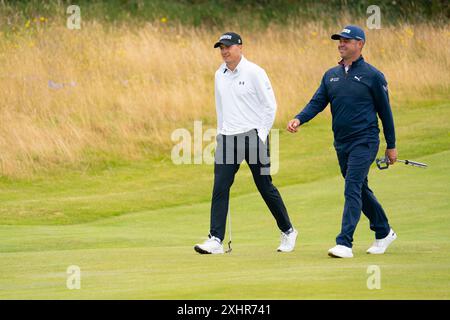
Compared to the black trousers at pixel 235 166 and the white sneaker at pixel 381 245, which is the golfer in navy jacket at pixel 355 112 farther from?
the black trousers at pixel 235 166

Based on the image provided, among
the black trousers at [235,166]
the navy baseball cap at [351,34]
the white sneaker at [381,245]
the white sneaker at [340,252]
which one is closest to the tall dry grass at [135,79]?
the black trousers at [235,166]

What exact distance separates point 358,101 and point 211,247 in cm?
186

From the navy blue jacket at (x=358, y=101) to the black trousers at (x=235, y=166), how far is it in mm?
818

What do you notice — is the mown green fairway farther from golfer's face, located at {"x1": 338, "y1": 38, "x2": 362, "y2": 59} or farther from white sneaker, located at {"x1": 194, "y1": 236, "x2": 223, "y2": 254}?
golfer's face, located at {"x1": 338, "y1": 38, "x2": 362, "y2": 59}

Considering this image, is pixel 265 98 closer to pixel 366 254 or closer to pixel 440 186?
pixel 366 254

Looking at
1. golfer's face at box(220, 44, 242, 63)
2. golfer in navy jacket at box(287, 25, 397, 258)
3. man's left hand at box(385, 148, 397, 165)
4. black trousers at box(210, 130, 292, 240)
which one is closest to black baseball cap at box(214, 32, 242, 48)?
golfer's face at box(220, 44, 242, 63)

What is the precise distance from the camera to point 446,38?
26953 mm

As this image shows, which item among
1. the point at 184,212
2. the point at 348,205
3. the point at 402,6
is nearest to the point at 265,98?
the point at 348,205

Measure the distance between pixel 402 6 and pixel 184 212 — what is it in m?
22.1

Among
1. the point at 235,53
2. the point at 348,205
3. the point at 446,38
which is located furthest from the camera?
the point at 446,38

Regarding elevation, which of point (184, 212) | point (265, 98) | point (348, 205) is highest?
point (265, 98)

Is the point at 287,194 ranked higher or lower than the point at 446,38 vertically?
lower

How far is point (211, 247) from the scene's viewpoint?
10.1 metres

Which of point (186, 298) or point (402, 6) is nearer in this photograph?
point (186, 298)
